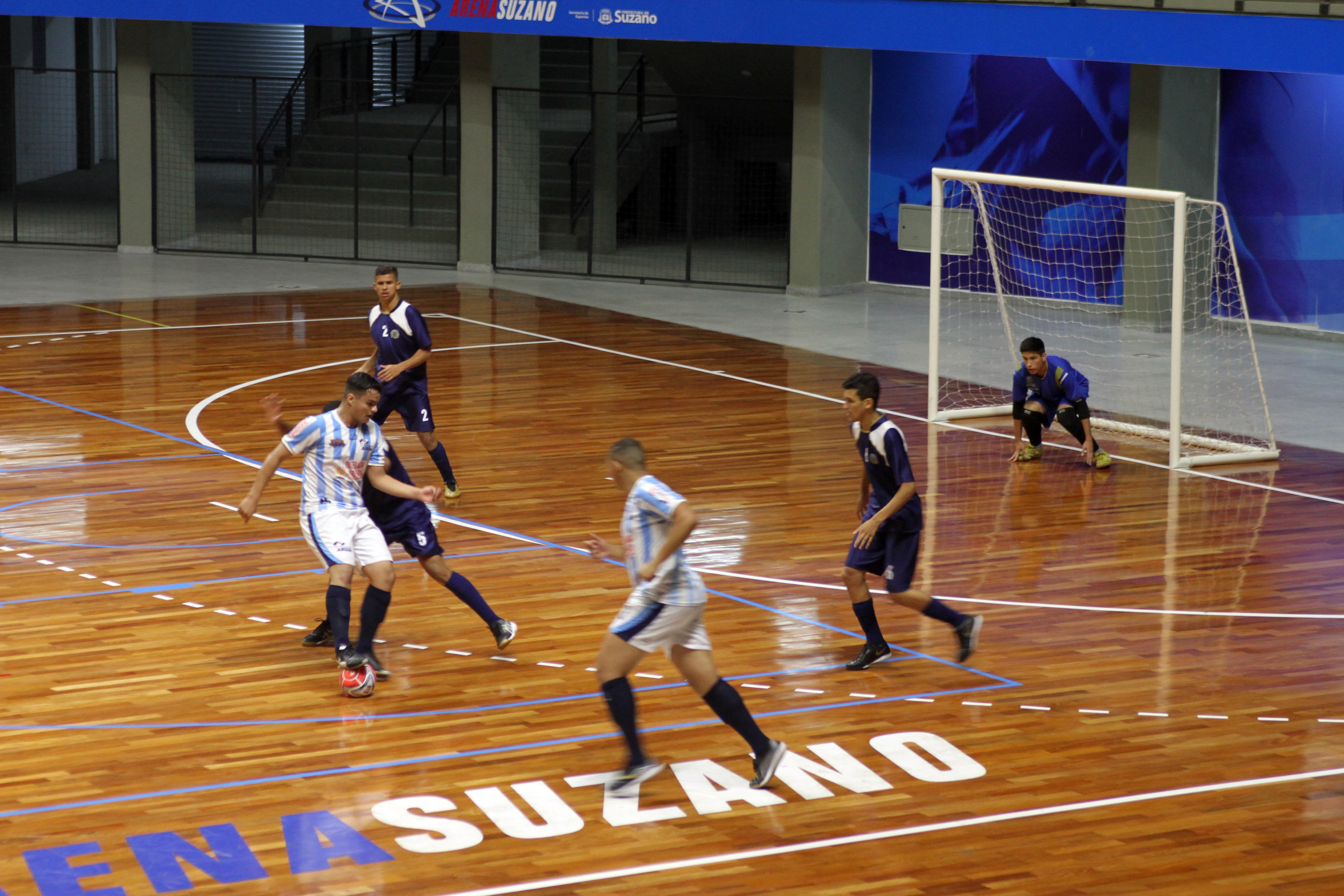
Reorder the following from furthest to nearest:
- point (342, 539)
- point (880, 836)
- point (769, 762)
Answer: point (342, 539)
point (769, 762)
point (880, 836)

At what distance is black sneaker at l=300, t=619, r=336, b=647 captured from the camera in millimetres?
9633

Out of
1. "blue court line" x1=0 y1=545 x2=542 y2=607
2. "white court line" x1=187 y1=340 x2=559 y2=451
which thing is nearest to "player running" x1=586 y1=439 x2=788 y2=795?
"blue court line" x1=0 y1=545 x2=542 y2=607

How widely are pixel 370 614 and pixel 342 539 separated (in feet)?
1.37

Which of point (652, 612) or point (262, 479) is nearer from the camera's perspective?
point (652, 612)

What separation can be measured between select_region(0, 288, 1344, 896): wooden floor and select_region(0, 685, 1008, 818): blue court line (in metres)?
0.02

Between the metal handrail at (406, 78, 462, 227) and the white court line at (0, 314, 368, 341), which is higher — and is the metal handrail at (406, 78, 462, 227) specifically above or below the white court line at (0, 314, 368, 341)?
above

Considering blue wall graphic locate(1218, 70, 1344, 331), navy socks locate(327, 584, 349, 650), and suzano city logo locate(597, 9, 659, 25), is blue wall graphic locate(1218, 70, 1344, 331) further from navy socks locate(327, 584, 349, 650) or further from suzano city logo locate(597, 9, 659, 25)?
navy socks locate(327, 584, 349, 650)

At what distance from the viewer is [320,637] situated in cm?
965

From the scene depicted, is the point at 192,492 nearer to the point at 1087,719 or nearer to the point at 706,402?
the point at 706,402

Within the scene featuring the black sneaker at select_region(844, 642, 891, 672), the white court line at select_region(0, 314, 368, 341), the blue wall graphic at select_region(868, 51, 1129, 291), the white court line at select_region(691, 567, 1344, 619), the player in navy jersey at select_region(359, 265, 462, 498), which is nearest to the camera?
the black sneaker at select_region(844, 642, 891, 672)

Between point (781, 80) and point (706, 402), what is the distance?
11.0 m

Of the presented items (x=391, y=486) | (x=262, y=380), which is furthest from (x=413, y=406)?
(x=262, y=380)

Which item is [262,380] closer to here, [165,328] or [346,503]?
[165,328]

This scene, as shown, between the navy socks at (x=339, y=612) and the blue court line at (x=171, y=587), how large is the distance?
121 centimetres
